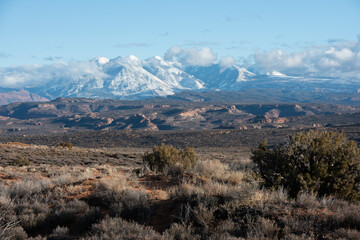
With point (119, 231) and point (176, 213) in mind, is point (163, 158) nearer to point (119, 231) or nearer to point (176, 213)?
point (176, 213)

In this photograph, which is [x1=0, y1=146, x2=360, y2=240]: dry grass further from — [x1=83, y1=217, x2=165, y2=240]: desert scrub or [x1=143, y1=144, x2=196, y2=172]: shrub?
[x1=143, y1=144, x2=196, y2=172]: shrub

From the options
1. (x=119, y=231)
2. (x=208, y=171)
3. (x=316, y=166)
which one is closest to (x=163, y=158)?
(x=208, y=171)

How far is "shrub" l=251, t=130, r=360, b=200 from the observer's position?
8.71m

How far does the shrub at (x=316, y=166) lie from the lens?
8.71m

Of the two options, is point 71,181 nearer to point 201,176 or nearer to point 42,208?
point 42,208

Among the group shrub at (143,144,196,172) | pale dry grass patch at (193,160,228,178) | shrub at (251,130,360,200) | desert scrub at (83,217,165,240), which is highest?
shrub at (251,130,360,200)

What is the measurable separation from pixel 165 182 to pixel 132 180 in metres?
1.13

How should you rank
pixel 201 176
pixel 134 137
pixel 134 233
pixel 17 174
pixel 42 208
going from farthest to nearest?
pixel 134 137 → pixel 17 174 → pixel 201 176 → pixel 42 208 → pixel 134 233

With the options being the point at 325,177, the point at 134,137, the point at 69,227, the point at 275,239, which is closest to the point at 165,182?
the point at 69,227

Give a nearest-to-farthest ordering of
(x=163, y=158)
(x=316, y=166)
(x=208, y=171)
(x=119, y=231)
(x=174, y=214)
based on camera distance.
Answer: (x=119, y=231) → (x=174, y=214) → (x=316, y=166) → (x=208, y=171) → (x=163, y=158)

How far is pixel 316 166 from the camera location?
896 centimetres

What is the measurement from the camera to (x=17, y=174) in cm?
1442

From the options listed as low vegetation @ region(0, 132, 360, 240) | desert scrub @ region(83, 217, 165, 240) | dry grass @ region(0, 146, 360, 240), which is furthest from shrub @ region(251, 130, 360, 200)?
desert scrub @ region(83, 217, 165, 240)

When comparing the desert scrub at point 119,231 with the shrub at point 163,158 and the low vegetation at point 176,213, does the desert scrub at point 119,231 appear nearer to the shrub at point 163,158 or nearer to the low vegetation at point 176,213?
the low vegetation at point 176,213
